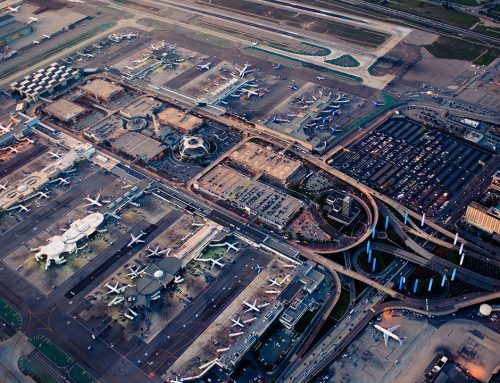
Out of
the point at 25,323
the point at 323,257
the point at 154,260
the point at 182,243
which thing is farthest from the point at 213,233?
the point at 25,323

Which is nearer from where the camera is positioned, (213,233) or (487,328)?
(487,328)

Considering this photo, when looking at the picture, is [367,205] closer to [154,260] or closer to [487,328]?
[487,328]

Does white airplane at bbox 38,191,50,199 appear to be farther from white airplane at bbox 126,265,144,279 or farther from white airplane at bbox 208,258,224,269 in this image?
white airplane at bbox 208,258,224,269

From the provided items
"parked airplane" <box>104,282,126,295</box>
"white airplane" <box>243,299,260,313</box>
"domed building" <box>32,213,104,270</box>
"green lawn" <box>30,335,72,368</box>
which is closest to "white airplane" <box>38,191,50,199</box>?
"domed building" <box>32,213,104,270</box>

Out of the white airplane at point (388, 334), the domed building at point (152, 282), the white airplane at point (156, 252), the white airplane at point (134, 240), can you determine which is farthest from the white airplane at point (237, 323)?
the white airplane at point (134, 240)

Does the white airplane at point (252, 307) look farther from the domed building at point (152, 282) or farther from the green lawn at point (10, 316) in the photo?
the green lawn at point (10, 316)
